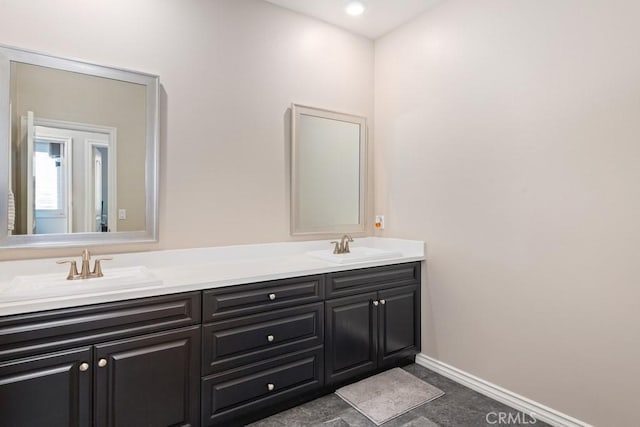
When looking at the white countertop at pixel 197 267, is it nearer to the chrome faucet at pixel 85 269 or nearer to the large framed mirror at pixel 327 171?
the chrome faucet at pixel 85 269

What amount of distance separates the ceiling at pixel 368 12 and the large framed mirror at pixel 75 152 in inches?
50.6

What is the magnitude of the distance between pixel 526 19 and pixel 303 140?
162cm

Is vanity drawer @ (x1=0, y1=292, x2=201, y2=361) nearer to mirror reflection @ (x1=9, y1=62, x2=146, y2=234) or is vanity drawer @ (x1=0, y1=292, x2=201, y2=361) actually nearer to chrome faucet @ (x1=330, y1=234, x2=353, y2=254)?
mirror reflection @ (x1=9, y1=62, x2=146, y2=234)

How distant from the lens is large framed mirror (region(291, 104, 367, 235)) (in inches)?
107

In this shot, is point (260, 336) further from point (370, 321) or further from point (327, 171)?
point (327, 171)

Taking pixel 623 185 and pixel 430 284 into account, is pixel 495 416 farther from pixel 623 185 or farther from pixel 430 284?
pixel 623 185

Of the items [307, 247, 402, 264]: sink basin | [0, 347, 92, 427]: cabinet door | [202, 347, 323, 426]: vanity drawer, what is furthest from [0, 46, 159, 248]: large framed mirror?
[307, 247, 402, 264]: sink basin

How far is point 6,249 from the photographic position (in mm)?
1771

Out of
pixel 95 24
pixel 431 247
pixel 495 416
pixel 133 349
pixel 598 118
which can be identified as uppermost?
pixel 95 24

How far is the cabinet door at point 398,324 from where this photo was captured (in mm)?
2510

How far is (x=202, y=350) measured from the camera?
178 centimetres

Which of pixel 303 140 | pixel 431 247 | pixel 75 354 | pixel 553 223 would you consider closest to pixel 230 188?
pixel 303 140

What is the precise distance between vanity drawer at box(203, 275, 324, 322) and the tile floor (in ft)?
2.11

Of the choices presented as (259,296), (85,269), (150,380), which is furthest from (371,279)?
(85,269)
